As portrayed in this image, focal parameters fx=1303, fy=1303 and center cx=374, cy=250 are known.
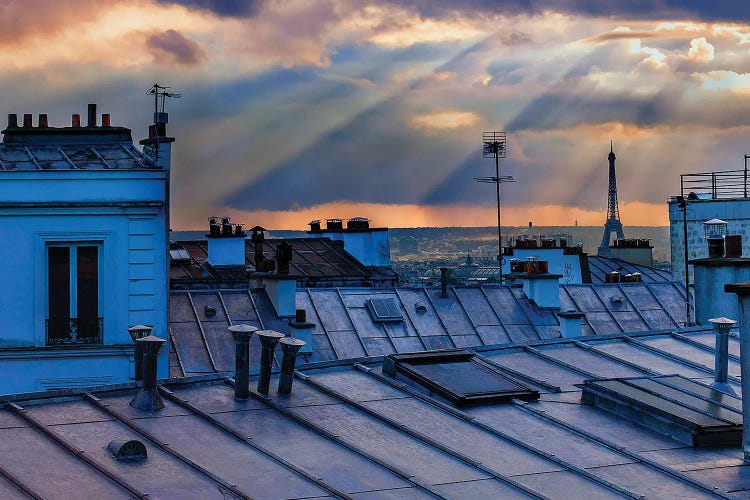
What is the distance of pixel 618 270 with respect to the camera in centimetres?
7369

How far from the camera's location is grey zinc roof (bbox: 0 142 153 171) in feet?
111

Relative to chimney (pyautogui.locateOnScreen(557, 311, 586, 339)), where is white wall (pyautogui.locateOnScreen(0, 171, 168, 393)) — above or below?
above

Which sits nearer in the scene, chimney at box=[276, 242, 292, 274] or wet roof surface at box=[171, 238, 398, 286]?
chimney at box=[276, 242, 292, 274]

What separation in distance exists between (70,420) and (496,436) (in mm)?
5809

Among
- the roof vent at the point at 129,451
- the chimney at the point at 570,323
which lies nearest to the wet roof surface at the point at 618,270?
the chimney at the point at 570,323

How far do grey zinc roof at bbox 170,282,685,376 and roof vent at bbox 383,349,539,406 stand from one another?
14.4m

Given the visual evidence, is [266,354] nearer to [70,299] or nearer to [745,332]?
[745,332]

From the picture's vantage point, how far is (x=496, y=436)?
18.2 metres

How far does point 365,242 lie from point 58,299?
1379 inches

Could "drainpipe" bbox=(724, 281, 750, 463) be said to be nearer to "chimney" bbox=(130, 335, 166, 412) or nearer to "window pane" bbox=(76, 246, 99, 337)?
"chimney" bbox=(130, 335, 166, 412)

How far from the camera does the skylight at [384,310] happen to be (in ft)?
139

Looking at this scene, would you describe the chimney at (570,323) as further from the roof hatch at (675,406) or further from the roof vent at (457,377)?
the roof hatch at (675,406)

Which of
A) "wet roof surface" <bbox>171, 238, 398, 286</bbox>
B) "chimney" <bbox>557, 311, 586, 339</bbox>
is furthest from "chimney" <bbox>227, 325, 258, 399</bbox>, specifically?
"wet roof surface" <bbox>171, 238, 398, 286</bbox>

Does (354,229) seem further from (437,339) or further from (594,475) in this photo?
(594,475)
